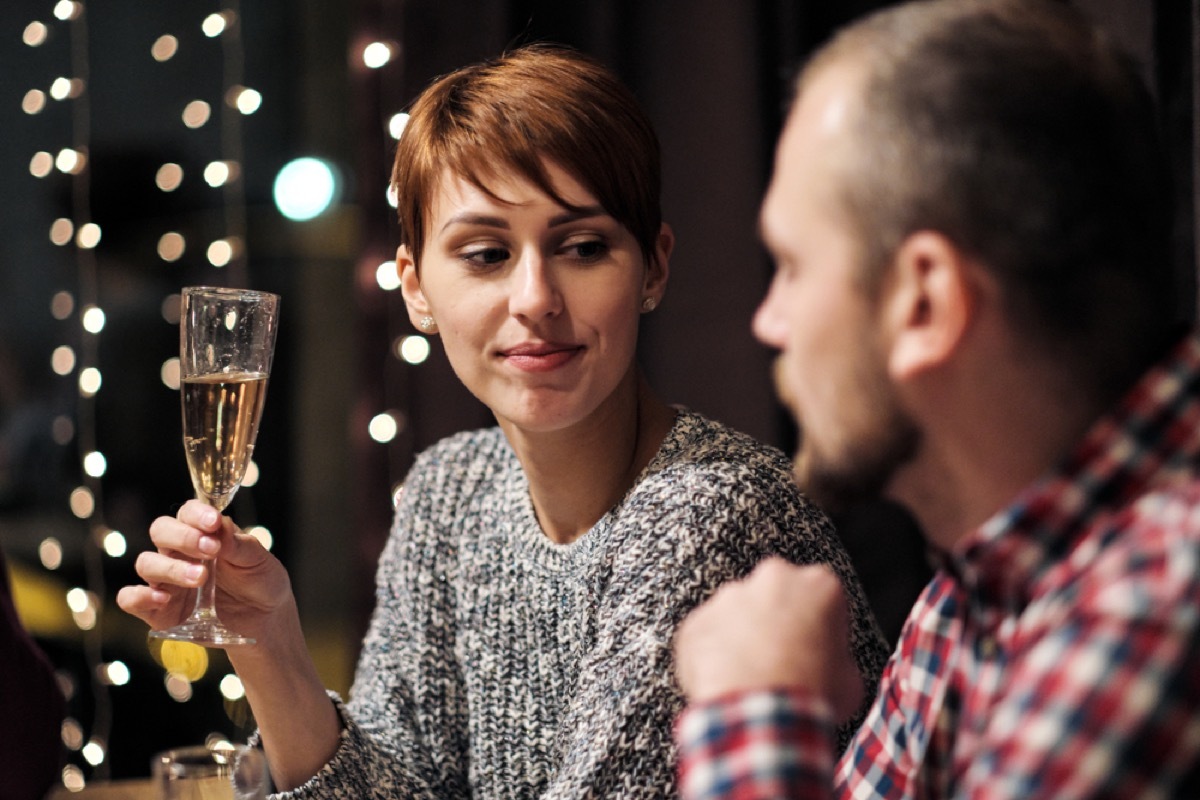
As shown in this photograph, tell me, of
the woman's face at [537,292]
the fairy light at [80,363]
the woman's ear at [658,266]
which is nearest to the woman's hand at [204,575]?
the woman's face at [537,292]

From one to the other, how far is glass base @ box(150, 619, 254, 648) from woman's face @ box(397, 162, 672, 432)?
1.41 feet

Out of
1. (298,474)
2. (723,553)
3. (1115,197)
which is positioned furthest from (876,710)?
(298,474)

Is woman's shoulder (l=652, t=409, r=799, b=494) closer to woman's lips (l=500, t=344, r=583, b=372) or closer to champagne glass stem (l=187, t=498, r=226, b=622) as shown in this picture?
woman's lips (l=500, t=344, r=583, b=372)

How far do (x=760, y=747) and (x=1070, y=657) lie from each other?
21 centimetres

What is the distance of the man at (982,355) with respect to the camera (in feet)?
2.75

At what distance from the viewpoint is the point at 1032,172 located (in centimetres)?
84

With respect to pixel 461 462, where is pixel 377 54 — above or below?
above

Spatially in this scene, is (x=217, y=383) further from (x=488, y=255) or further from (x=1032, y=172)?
(x=1032, y=172)

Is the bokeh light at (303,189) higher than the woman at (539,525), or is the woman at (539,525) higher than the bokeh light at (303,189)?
the bokeh light at (303,189)

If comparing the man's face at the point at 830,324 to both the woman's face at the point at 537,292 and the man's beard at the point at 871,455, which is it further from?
the woman's face at the point at 537,292

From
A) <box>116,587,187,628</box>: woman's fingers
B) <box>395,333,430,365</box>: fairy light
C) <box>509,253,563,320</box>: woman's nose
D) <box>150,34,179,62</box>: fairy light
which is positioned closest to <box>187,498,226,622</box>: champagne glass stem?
<box>116,587,187,628</box>: woman's fingers

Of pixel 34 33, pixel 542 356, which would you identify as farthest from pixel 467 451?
pixel 34 33

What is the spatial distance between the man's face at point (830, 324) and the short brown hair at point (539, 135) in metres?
0.57

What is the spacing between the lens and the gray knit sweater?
4.28 ft
